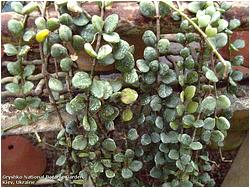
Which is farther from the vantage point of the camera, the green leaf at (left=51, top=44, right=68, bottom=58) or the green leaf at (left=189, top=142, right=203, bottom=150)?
the green leaf at (left=189, top=142, right=203, bottom=150)

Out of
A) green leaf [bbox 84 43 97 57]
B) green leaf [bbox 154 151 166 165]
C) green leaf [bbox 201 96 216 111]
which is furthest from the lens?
green leaf [bbox 154 151 166 165]

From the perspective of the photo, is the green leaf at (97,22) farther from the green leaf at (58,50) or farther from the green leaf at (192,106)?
the green leaf at (192,106)

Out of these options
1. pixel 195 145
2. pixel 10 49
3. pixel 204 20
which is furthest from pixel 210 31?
pixel 10 49

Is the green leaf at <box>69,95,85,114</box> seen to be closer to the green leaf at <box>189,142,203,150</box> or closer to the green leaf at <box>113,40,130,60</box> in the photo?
the green leaf at <box>113,40,130,60</box>

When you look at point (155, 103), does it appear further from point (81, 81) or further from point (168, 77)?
point (81, 81)

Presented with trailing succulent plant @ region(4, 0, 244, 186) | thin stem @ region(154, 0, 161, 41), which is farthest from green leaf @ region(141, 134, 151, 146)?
thin stem @ region(154, 0, 161, 41)

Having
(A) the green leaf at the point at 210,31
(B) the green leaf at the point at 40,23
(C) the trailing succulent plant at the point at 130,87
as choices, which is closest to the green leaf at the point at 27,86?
(C) the trailing succulent plant at the point at 130,87
